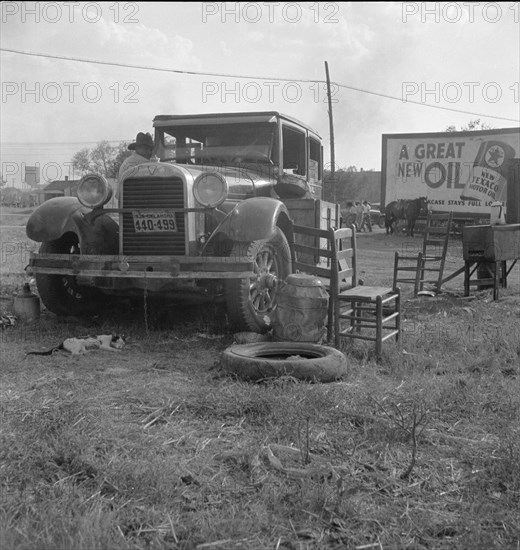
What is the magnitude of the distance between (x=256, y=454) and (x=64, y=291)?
4.43 m

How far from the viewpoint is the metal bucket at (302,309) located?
5699 mm

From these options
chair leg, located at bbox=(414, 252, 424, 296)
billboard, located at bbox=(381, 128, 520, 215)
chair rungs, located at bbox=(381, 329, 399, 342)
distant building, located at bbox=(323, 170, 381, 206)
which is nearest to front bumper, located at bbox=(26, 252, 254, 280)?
chair rungs, located at bbox=(381, 329, 399, 342)

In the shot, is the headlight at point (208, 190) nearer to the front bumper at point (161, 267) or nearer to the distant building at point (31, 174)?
the front bumper at point (161, 267)

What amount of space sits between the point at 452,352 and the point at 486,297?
13.4 ft

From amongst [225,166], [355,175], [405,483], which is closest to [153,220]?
[225,166]

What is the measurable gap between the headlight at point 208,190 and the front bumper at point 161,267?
0.58 meters

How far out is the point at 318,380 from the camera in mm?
4457

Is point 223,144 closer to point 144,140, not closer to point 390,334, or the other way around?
point 144,140

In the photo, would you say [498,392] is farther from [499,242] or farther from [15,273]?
[15,273]

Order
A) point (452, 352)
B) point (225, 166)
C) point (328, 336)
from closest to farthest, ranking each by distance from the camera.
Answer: point (452, 352) < point (328, 336) < point (225, 166)

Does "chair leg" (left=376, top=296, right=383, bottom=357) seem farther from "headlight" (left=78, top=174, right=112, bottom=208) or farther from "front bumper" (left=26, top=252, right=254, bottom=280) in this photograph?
"headlight" (left=78, top=174, right=112, bottom=208)

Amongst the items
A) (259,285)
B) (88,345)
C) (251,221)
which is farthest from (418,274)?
(88,345)

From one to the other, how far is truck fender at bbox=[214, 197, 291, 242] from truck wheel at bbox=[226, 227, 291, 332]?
0.47ft

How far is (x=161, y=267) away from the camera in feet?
19.2
